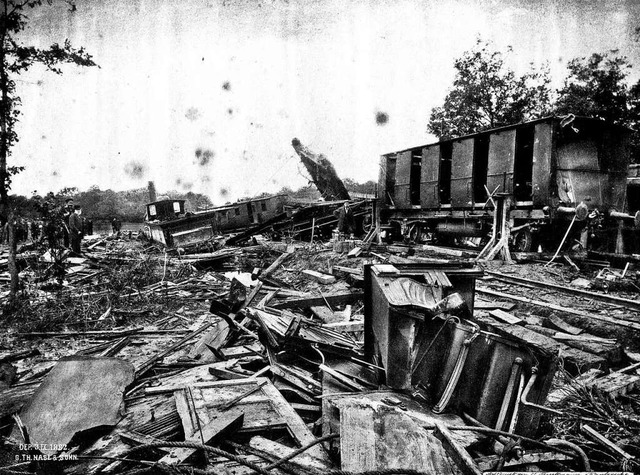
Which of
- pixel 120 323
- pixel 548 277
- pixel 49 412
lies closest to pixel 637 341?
pixel 548 277

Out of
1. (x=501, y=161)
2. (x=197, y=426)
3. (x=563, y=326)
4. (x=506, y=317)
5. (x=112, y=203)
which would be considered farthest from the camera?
(x=112, y=203)

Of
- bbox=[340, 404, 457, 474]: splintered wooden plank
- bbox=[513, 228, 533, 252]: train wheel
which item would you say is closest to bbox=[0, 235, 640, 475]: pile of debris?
bbox=[340, 404, 457, 474]: splintered wooden plank

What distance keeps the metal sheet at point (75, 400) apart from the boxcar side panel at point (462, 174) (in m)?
12.9

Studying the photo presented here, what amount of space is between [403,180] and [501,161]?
5317 mm

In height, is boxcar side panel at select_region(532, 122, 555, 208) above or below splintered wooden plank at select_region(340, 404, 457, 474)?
above

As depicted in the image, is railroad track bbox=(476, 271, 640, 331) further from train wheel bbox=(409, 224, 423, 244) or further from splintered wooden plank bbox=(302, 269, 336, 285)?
train wheel bbox=(409, 224, 423, 244)

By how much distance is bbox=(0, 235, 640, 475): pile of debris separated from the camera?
258 cm

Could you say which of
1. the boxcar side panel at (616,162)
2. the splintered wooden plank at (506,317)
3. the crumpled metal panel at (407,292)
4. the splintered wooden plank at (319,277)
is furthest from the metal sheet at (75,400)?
the boxcar side panel at (616,162)

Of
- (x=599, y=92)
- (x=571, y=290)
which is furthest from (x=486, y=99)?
(x=571, y=290)

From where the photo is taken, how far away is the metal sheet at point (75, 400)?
10.5 feet

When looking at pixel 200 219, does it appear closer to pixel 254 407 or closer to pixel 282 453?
pixel 254 407

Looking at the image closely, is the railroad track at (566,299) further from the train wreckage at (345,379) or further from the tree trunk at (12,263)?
the tree trunk at (12,263)

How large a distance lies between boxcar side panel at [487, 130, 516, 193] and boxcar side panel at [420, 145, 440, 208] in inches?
106

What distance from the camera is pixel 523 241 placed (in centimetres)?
1194
